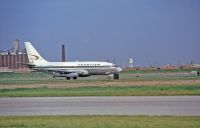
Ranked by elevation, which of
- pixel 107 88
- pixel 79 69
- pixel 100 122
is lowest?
pixel 107 88

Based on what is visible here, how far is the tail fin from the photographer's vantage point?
334 feet

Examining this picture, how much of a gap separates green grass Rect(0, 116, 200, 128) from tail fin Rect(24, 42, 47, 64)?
79.3 m

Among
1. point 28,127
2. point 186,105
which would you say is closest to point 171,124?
point 28,127

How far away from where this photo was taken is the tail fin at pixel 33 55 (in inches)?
4009

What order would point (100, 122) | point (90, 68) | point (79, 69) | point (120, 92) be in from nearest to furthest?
point (100, 122) → point (120, 92) → point (90, 68) → point (79, 69)

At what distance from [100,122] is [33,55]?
85250mm

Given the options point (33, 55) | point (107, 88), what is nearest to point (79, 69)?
point (33, 55)

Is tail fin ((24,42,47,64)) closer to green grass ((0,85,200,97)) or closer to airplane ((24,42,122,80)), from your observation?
airplane ((24,42,122,80))

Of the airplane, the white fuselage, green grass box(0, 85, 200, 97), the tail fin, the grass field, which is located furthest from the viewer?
the tail fin

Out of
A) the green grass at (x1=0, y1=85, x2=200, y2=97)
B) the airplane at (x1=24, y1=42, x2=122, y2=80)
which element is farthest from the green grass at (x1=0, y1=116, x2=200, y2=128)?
the airplane at (x1=24, y1=42, x2=122, y2=80)

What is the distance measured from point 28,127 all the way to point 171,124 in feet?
19.6

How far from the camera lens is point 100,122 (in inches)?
784

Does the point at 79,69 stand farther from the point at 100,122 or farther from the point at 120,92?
the point at 100,122

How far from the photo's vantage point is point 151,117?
69.7ft
